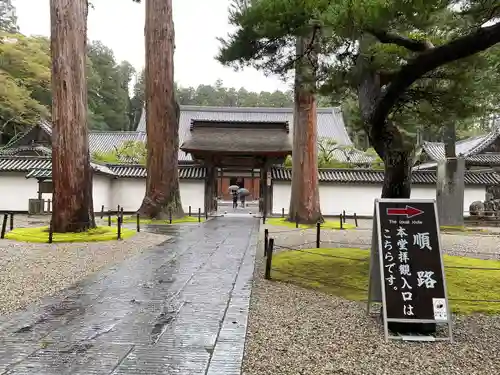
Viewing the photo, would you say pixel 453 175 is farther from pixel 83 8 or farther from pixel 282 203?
pixel 83 8

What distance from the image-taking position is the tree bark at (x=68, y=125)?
11.1 m

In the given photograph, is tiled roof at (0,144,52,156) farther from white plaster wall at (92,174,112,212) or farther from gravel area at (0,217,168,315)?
gravel area at (0,217,168,315)

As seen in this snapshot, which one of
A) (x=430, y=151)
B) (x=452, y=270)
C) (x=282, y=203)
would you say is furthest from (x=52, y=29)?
(x=430, y=151)

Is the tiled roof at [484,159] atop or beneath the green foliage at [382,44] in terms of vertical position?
atop

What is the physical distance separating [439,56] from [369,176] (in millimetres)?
20548

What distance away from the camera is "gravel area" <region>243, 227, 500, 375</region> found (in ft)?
10.5

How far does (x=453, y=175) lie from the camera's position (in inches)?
690

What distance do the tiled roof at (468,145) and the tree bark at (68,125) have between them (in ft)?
51.7

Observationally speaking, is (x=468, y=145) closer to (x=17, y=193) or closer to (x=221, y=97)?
(x=17, y=193)

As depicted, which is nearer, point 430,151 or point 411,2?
point 411,2

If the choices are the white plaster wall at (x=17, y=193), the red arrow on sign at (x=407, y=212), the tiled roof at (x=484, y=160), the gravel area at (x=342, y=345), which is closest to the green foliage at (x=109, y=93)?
the white plaster wall at (x=17, y=193)

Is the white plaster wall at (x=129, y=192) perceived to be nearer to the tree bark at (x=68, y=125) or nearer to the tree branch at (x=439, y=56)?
the tree bark at (x=68, y=125)

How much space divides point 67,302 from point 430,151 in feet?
78.7

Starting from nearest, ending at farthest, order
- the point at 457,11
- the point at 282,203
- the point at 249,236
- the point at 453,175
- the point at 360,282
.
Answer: the point at 457,11 → the point at 360,282 → the point at 249,236 → the point at 453,175 → the point at 282,203
